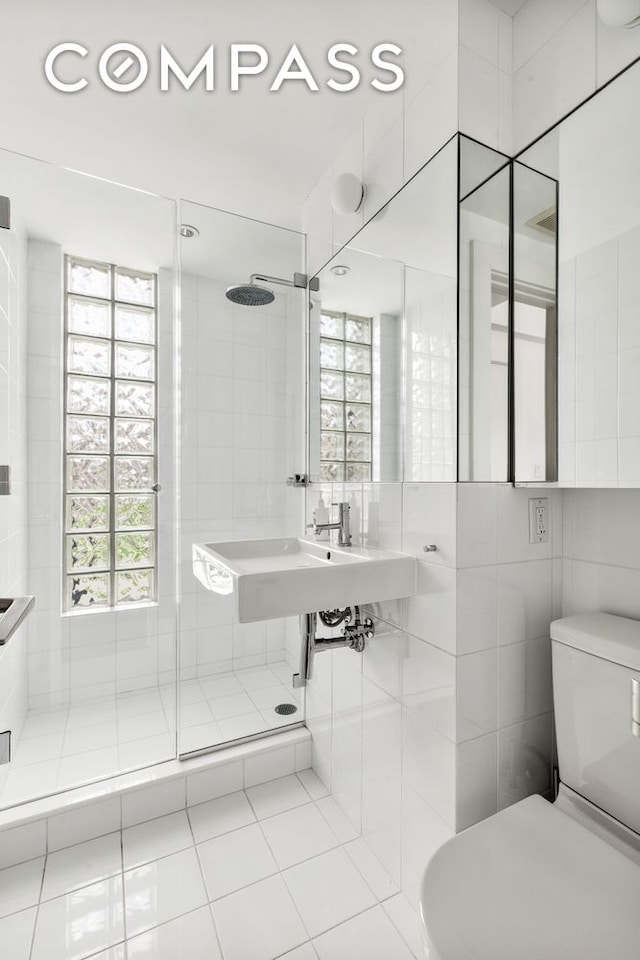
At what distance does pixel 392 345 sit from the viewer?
61.6 inches

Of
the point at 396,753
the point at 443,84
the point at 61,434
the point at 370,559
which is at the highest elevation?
the point at 443,84

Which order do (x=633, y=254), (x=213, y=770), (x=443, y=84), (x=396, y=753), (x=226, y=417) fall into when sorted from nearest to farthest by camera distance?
(x=633, y=254), (x=443, y=84), (x=396, y=753), (x=213, y=770), (x=226, y=417)

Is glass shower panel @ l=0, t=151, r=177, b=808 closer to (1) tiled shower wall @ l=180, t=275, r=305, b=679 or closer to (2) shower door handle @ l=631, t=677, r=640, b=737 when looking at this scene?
(1) tiled shower wall @ l=180, t=275, r=305, b=679

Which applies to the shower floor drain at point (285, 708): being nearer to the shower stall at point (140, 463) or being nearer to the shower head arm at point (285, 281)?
the shower stall at point (140, 463)

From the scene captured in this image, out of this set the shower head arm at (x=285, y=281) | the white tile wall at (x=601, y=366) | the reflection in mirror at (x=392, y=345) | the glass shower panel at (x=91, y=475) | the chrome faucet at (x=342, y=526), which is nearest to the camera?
the white tile wall at (x=601, y=366)

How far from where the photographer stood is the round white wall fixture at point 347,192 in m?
1.61

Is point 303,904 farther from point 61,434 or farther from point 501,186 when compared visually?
point 501,186

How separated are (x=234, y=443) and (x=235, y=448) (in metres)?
0.02

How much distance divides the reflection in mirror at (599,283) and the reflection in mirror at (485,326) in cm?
14

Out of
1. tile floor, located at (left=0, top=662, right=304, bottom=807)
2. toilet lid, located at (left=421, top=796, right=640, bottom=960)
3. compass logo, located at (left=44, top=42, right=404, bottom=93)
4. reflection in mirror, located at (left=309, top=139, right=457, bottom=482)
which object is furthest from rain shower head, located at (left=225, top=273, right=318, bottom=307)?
toilet lid, located at (left=421, top=796, right=640, bottom=960)

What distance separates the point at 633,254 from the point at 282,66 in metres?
1.22

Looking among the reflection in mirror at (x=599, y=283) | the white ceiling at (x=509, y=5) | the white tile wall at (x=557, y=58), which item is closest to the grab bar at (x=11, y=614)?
the reflection in mirror at (x=599, y=283)

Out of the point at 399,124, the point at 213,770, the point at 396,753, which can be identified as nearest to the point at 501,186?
the point at 399,124

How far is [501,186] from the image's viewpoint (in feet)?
4.25
